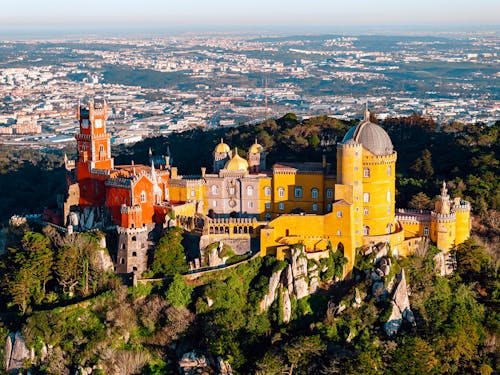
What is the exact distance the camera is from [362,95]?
15300 centimetres

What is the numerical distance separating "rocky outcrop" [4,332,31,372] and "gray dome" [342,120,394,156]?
16.8 meters

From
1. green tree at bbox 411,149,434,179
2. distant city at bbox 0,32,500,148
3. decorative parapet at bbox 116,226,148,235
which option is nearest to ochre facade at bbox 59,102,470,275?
decorative parapet at bbox 116,226,148,235

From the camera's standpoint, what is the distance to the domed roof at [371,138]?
42.0 m

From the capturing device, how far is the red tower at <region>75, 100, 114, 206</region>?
4556 cm

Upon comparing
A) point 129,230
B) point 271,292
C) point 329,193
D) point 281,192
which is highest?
point 329,193

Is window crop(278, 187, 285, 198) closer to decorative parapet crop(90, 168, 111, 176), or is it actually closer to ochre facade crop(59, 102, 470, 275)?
ochre facade crop(59, 102, 470, 275)

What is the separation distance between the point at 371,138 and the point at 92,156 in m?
14.2

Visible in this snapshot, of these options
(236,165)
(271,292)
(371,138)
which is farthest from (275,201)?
(271,292)

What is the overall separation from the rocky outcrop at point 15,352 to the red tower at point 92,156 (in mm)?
8462

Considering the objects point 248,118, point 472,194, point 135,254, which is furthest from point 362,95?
point 135,254

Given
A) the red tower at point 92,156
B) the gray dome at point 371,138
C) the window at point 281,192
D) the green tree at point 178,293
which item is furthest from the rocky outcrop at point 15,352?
the gray dome at point 371,138

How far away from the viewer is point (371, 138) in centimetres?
4212

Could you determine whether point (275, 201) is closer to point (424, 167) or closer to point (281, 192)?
point (281, 192)

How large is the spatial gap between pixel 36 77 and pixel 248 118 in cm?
8707
